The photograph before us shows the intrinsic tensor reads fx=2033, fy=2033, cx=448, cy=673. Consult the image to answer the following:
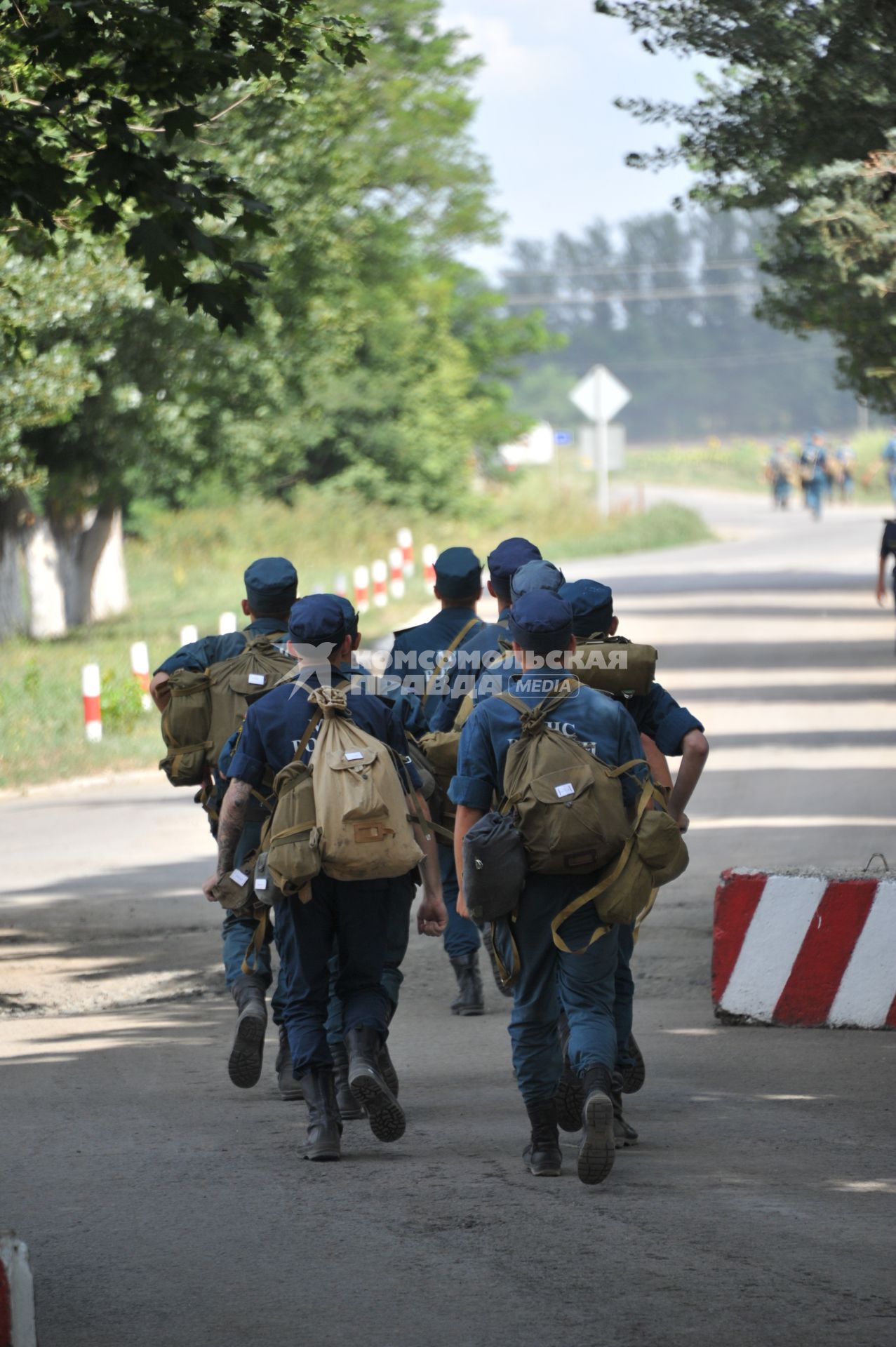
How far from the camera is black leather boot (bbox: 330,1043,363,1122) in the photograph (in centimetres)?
645

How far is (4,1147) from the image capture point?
6.30 metres

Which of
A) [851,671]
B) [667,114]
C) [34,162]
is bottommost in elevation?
[851,671]

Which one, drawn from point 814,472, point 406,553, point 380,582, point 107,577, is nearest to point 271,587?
point 380,582

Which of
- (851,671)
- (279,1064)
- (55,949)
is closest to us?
(279,1064)

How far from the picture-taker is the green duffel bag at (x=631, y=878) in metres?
5.67

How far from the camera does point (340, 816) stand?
583 cm

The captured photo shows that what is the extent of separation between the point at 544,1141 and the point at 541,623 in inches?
58.2

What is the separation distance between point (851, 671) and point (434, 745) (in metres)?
15.3

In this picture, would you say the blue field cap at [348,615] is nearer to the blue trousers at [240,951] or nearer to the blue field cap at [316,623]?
the blue field cap at [316,623]

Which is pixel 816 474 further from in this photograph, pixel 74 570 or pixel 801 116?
pixel 801 116

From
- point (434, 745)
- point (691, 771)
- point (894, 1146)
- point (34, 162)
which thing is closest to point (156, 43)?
point (34, 162)

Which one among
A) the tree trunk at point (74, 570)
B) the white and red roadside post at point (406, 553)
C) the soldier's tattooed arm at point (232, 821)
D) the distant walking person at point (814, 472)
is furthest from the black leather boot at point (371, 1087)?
the distant walking person at point (814, 472)

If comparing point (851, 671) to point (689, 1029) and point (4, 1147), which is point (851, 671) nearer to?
point (689, 1029)

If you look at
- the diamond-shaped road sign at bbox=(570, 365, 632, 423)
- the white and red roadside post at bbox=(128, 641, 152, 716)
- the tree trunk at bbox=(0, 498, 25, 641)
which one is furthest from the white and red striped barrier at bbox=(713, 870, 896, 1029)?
the diamond-shaped road sign at bbox=(570, 365, 632, 423)
